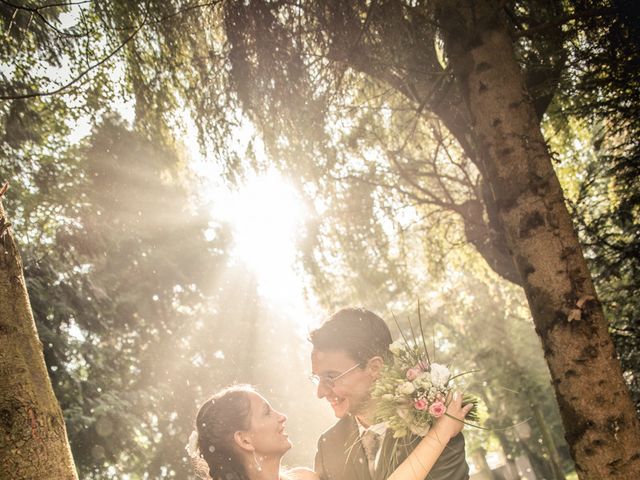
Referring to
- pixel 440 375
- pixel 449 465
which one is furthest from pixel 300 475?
pixel 440 375

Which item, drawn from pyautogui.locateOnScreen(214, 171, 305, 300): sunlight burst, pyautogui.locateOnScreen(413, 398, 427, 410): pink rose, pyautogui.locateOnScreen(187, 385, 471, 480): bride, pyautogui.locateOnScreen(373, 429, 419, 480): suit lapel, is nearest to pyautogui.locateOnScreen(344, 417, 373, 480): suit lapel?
pyautogui.locateOnScreen(373, 429, 419, 480): suit lapel

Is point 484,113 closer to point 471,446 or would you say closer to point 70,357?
point 70,357

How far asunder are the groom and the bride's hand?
0.42 metres

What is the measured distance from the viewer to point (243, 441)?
143 inches

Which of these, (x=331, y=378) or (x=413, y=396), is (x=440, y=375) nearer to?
(x=413, y=396)

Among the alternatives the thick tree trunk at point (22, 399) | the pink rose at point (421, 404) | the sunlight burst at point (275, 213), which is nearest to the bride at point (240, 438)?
the pink rose at point (421, 404)

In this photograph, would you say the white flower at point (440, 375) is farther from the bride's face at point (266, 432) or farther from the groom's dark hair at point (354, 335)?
the bride's face at point (266, 432)

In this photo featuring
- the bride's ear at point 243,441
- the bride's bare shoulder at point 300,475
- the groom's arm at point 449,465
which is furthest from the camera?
the bride's bare shoulder at point 300,475

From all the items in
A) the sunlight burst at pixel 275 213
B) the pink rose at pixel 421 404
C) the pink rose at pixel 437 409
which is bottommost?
the pink rose at pixel 437 409

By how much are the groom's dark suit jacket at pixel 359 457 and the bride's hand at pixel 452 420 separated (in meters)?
0.14

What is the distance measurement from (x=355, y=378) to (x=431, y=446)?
0.81 metres

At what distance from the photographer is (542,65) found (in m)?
5.29

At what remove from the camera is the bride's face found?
3.66 meters

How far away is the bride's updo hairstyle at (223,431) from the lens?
367 centimetres
